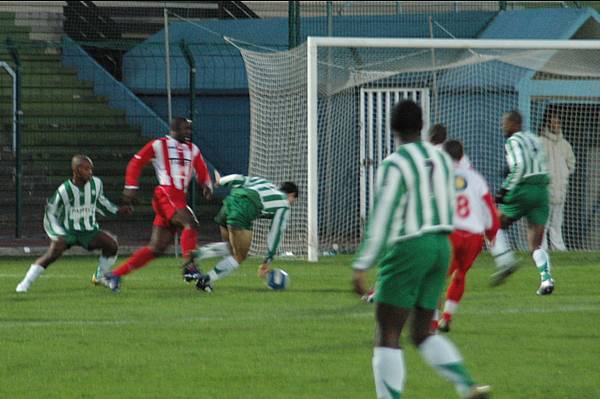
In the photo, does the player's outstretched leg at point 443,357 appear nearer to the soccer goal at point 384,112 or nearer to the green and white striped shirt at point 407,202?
the green and white striped shirt at point 407,202

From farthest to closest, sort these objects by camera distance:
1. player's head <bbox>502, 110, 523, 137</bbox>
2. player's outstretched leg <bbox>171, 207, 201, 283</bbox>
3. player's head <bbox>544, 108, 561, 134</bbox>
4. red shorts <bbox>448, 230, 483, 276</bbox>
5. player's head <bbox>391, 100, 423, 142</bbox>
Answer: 1. player's head <bbox>544, 108, 561, 134</bbox>
2. player's outstretched leg <bbox>171, 207, 201, 283</bbox>
3. player's head <bbox>502, 110, 523, 137</bbox>
4. red shorts <bbox>448, 230, 483, 276</bbox>
5. player's head <bbox>391, 100, 423, 142</bbox>

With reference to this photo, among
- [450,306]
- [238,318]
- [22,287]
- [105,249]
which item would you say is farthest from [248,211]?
[450,306]

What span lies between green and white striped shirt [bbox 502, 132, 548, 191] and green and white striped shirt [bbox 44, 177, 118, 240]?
14.0 ft

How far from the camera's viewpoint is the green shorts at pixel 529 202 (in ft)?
47.5

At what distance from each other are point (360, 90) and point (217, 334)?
430 inches

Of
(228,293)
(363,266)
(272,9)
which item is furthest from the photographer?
(272,9)

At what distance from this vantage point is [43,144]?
968 inches

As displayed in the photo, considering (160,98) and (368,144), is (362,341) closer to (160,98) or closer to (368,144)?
(368,144)

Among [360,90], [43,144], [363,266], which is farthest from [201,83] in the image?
[363,266]

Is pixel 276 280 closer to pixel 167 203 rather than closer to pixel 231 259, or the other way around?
pixel 231 259

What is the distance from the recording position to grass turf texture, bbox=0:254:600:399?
29.0 ft

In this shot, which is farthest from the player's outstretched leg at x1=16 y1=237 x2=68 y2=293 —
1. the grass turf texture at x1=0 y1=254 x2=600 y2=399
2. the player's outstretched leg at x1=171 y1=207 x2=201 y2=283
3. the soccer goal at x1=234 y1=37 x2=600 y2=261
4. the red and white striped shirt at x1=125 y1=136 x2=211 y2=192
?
the soccer goal at x1=234 y1=37 x2=600 y2=261

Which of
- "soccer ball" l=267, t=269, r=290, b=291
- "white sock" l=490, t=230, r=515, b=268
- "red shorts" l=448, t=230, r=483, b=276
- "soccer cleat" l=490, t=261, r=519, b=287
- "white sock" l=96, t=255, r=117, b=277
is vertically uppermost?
"red shorts" l=448, t=230, r=483, b=276

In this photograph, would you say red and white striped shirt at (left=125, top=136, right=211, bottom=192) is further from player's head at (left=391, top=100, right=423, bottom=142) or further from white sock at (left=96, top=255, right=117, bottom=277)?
player's head at (left=391, top=100, right=423, bottom=142)
